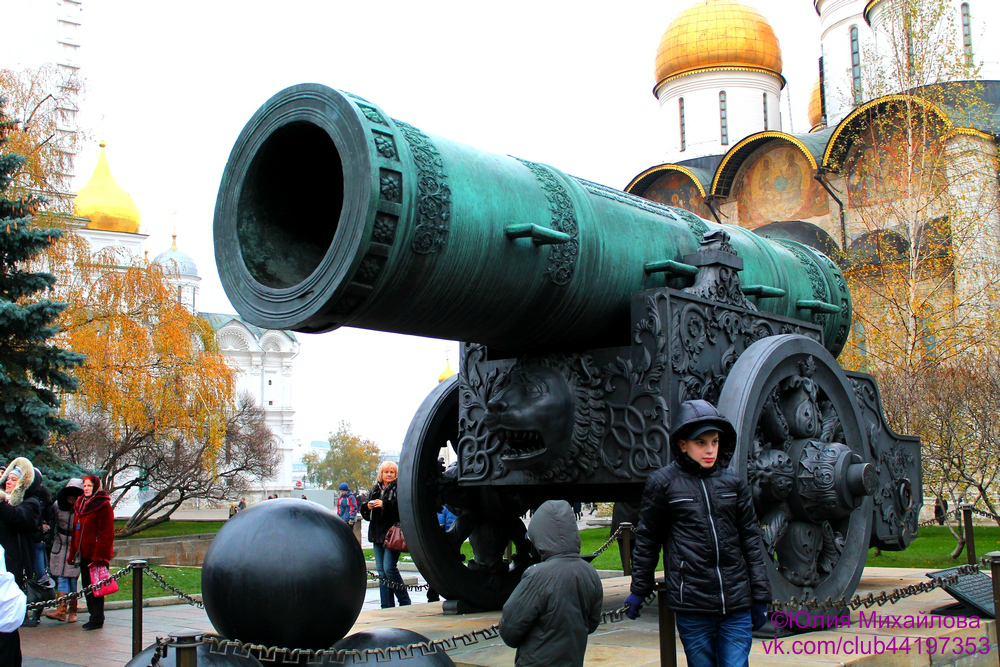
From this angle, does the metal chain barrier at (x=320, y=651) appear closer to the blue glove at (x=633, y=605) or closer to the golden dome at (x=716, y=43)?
the blue glove at (x=633, y=605)

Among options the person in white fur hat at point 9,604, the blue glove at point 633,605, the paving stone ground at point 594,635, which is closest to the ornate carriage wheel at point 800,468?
the paving stone ground at point 594,635

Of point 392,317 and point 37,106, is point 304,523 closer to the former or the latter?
point 392,317

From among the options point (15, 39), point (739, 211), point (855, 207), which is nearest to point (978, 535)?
point (855, 207)

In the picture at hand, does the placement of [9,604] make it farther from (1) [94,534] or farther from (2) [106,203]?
(2) [106,203]

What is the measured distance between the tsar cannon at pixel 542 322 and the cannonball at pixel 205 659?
119cm

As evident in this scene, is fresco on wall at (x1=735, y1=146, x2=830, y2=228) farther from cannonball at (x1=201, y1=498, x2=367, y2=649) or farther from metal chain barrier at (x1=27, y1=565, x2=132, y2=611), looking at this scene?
cannonball at (x1=201, y1=498, x2=367, y2=649)

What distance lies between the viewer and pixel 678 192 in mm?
27391

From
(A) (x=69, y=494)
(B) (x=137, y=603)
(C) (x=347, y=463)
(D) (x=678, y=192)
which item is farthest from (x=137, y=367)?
(C) (x=347, y=463)

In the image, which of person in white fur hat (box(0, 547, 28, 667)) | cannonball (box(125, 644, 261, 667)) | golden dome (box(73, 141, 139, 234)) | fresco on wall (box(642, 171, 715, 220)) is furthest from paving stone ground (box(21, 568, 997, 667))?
golden dome (box(73, 141, 139, 234))

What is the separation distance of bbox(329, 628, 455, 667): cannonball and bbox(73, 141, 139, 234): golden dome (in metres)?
32.7

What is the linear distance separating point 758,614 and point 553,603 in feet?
2.26

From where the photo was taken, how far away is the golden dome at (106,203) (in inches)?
1337

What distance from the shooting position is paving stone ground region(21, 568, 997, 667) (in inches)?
173

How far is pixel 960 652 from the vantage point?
15.6 feet
